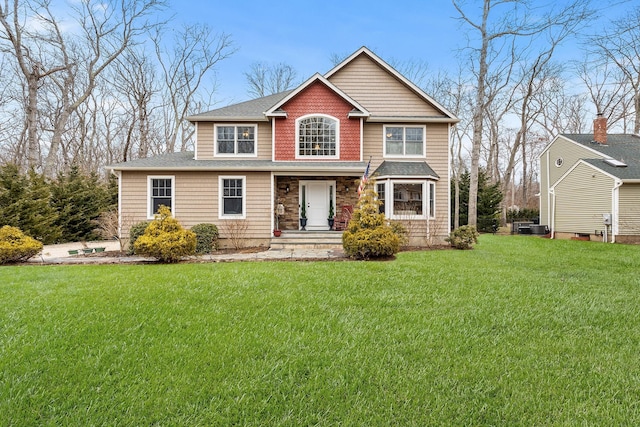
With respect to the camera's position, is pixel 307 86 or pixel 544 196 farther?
pixel 544 196

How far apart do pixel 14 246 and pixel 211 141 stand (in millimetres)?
6862

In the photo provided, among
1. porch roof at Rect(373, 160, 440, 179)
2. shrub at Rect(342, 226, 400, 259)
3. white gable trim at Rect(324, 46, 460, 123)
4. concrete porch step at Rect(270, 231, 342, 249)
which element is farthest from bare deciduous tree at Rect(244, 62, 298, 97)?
shrub at Rect(342, 226, 400, 259)

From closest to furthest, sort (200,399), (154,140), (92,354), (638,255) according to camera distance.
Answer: (200,399)
(92,354)
(638,255)
(154,140)

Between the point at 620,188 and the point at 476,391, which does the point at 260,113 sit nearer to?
the point at 476,391

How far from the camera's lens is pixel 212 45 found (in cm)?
2400

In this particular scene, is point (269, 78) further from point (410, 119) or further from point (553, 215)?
point (553, 215)

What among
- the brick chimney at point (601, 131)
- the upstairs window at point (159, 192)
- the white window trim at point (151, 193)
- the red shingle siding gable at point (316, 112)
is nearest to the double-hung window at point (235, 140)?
the red shingle siding gable at point (316, 112)

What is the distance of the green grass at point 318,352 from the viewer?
231 cm

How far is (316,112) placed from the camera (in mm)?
12547

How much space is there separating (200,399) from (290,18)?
62.4ft

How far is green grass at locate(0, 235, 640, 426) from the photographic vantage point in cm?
231

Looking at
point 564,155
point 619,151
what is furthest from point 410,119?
point 564,155

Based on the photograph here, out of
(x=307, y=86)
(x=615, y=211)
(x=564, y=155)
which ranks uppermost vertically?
(x=307, y=86)

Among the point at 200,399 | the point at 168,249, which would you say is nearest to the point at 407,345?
the point at 200,399
